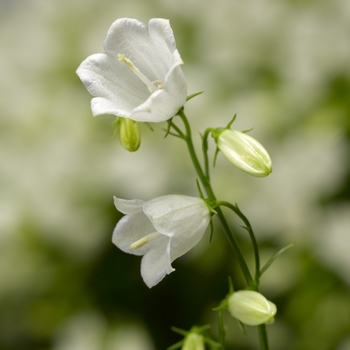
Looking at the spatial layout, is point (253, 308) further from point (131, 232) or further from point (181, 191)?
point (181, 191)

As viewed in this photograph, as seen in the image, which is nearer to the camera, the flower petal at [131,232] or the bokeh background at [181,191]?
the flower petal at [131,232]

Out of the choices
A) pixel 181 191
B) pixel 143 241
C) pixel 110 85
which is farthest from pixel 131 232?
pixel 181 191

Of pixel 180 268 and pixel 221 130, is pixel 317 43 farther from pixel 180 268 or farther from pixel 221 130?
pixel 221 130

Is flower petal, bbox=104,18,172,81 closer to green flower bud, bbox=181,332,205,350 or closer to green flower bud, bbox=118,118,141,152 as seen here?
green flower bud, bbox=118,118,141,152

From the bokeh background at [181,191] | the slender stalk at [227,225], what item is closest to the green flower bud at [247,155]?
the slender stalk at [227,225]

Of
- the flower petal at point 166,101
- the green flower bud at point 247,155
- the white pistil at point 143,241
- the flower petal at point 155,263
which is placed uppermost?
the flower petal at point 166,101

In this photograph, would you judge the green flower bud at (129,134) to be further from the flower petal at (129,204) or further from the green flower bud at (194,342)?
the green flower bud at (194,342)

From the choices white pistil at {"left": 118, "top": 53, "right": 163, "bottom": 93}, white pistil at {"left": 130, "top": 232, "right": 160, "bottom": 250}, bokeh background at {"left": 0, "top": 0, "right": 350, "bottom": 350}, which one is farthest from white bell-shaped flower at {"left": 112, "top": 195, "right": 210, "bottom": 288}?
bokeh background at {"left": 0, "top": 0, "right": 350, "bottom": 350}
